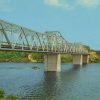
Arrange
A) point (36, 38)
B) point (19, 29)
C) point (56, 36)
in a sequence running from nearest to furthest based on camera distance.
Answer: point (19, 29) < point (36, 38) < point (56, 36)

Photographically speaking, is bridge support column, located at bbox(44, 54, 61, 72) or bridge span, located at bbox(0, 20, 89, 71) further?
bridge support column, located at bbox(44, 54, 61, 72)

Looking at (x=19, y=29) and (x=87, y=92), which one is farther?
(x=19, y=29)

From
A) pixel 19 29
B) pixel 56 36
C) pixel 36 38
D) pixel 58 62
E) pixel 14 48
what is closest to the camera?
pixel 14 48

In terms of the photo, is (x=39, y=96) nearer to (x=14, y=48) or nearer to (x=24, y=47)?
(x=14, y=48)

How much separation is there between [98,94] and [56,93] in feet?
25.9

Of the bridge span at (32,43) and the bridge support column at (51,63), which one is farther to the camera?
the bridge support column at (51,63)

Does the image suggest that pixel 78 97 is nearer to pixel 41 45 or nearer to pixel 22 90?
pixel 22 90

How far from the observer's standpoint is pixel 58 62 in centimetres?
12681

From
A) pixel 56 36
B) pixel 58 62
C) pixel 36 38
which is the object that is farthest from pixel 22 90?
pixel 56 36

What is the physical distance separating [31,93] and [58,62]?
65710 millimetres

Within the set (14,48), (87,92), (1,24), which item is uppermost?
(1,24)

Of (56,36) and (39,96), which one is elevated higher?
(56,36)

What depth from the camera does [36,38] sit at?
107m

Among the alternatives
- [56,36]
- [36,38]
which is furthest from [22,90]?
[56,36]
